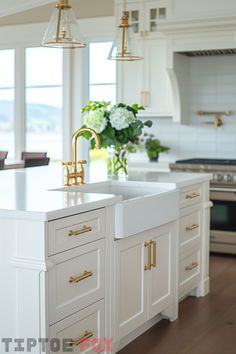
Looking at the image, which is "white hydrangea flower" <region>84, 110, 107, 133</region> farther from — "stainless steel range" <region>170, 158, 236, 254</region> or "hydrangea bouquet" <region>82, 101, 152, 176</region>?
"stainless steel range" <region>170, 158, 236, 254</region>

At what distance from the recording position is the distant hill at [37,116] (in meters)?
7.91

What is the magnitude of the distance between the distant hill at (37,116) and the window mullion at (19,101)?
0.10 metres

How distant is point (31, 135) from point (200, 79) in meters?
2.71

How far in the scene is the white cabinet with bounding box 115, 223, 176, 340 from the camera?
10.3 feet

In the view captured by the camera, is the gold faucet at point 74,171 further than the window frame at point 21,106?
No

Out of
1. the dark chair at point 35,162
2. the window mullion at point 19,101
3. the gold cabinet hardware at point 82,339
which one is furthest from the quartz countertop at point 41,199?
the window mullion at point 19,101

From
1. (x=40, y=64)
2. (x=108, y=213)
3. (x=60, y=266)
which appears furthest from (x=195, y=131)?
(x=60, y=266)

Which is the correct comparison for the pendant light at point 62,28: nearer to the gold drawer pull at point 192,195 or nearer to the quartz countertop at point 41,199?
the quartz countertop at point 41,199

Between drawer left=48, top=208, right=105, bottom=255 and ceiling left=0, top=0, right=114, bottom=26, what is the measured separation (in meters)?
4.71

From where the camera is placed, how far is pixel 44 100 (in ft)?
26.2

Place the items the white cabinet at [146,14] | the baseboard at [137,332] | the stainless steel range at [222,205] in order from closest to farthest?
the baseboard at [137,332]
the stainless steel range at [222,205]
the white cabinet at [146,14]

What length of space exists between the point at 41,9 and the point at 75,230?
5.36 m

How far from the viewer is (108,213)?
9.67 ft

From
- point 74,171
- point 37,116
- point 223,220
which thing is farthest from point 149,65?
point 74,171
